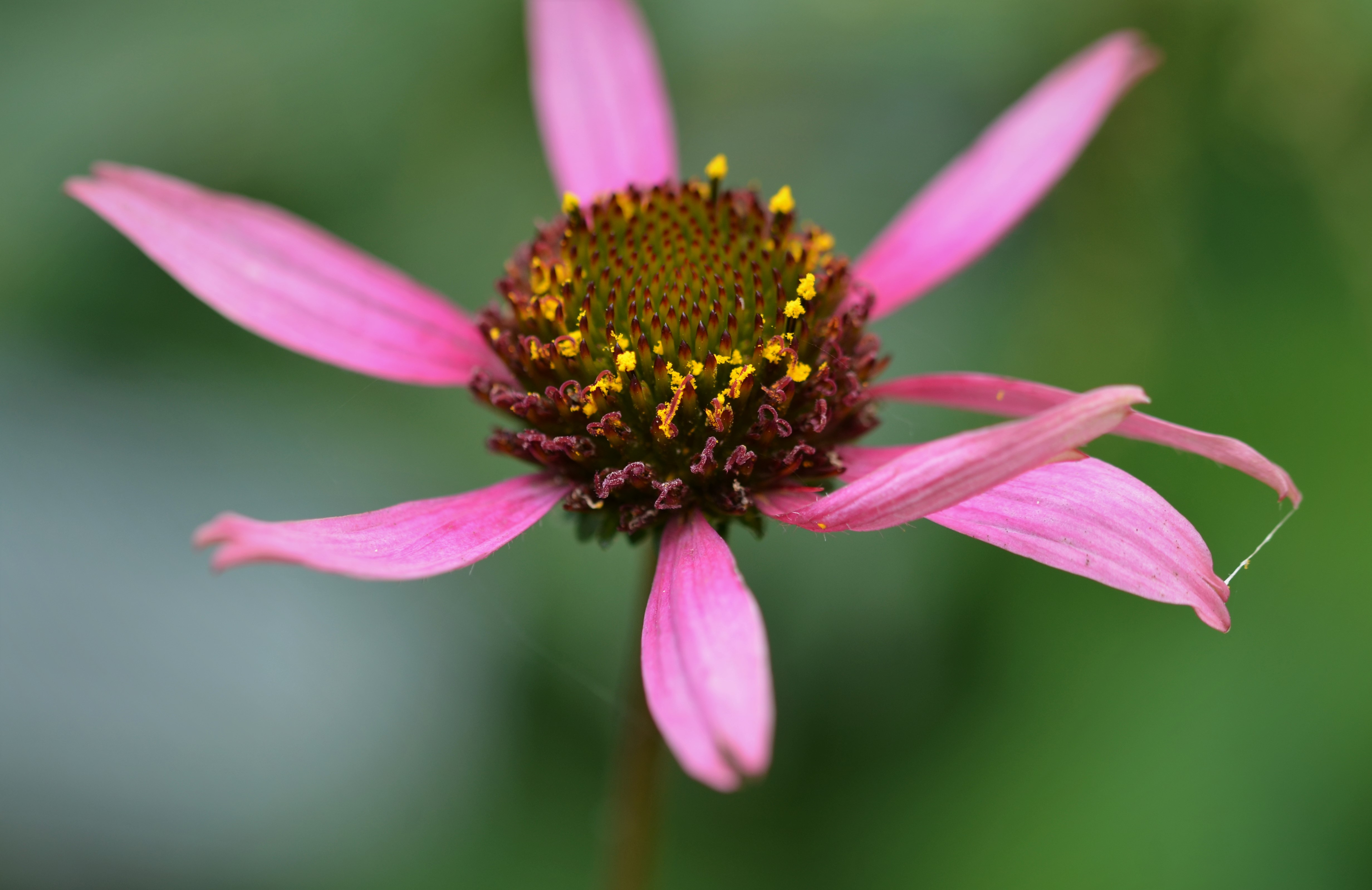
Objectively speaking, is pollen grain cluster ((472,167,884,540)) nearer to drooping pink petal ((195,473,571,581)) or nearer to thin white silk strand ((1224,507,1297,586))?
drooping pink petal ((195,473,571,581))

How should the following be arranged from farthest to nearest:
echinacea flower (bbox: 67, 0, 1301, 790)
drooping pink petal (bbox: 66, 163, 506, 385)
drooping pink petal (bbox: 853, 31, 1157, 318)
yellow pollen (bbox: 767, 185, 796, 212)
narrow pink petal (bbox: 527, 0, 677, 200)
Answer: narrow pink petal (bbox: 527, 0, 677, 200) → drooping pink petal (bbox: 853, 31, 1157, 318) → yellow pollen (bbox: 767, 185, 796, 212) → drooping pink petal (bbox: 66, 163, 506, 385) → echinacea flower (bbox: 67, 0, 1301, 790)

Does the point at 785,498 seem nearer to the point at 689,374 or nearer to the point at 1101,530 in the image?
the point at 689,374

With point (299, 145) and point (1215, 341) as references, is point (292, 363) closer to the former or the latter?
point (299, 145)

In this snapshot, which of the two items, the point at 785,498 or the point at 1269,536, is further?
the point at 1269,536

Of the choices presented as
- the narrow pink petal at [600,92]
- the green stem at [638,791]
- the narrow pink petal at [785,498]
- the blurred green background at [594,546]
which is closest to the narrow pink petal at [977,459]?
the narrow pink petal at [785,498]

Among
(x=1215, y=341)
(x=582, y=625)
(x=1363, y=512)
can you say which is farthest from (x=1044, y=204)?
(x=582, y=625)

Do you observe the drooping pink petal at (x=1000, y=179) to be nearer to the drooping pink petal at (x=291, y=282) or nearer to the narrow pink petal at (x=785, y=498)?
the narrow pink petal at (x=785, y=498)

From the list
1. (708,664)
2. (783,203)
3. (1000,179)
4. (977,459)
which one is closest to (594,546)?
(783,203)

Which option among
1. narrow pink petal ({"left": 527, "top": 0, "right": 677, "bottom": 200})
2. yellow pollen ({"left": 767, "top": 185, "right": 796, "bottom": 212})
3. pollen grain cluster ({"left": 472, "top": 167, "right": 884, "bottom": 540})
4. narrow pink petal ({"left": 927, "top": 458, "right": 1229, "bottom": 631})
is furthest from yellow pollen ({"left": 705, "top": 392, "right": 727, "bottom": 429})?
narrow pink petal ({"left": 527, "top": 0, "right": 677, "bottom": 200})
